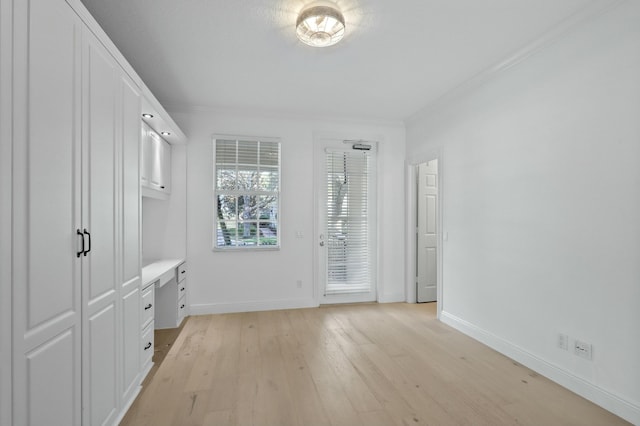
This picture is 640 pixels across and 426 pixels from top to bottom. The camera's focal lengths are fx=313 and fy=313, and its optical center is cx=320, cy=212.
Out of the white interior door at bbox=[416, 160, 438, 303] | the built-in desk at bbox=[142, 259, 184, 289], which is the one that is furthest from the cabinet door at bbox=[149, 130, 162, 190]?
the white interior door at bbox=[416, 160, 438, 303]

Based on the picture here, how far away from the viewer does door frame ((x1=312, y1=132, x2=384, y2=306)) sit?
446cm

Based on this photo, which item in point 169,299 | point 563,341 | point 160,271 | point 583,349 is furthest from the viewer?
point 169,299

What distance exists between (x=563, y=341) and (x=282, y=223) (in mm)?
3217

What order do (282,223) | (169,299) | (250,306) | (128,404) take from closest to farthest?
1. (128,404)
2. (169,299)
3. (250,306)
4. (282,223)

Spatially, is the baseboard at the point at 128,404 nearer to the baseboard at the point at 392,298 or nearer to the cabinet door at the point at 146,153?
the cabinet door at the point at 146,153

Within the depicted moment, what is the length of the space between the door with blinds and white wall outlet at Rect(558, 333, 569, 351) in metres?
2.54

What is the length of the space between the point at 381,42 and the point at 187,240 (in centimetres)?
322

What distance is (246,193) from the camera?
428 centimetres

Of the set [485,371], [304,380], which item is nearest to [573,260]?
[485,371]

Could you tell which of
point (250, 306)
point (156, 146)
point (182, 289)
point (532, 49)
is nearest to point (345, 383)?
point (250, 306)

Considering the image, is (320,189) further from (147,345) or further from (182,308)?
(147,345)

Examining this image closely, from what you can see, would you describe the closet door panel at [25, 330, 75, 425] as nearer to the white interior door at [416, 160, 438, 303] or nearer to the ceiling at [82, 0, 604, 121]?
the ceiling at [82, 0, 604, 121]

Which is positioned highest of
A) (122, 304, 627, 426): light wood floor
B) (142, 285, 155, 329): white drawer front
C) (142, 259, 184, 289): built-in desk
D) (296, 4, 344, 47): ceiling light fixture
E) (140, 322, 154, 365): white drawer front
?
(296, 4, 344, 47): ceiling light fixture

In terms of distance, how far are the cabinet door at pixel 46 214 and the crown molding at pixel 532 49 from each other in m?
3.18
